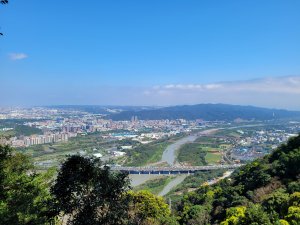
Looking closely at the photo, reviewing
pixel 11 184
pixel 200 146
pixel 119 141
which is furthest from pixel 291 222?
pixel 119 141

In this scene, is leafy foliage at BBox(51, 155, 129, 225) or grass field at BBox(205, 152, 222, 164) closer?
leafy foliage at BBox(51, 155, 129, 225)

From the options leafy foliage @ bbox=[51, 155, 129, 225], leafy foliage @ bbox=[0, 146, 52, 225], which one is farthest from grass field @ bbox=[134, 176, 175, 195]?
leafy foliage @ bbox=[51, 155, 129, 225]

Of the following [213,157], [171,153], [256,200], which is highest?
[256,200]

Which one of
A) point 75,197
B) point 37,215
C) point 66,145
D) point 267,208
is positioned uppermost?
point 75,197

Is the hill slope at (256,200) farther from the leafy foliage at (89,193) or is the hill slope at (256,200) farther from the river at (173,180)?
the river at (173,180)

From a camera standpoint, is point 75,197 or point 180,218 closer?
point 75,197

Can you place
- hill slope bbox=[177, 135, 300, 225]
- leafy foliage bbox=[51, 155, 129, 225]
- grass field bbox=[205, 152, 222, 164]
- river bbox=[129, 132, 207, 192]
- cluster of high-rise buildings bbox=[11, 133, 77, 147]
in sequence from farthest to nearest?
cluster of high-rise buildings bbox=[11, 133, 77, 147] → grass field bbox=[205, 152, 222, 164] → river bbox=[129, 132, 207, 192] → hill slope bbox=[177, 135, 300, 225] → leafy foliage bbox=[51, 155, 129, 225]

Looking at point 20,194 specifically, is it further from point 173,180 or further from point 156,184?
point 173,180

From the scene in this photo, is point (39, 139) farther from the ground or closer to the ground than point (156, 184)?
farther from the ground

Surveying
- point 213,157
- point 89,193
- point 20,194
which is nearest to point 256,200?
point 20,194

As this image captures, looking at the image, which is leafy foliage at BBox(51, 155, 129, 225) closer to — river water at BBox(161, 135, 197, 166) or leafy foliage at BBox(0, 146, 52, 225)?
leafy foliage at BBox(0, 146, 52, 225)

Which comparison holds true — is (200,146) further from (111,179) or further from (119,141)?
(111,179)
